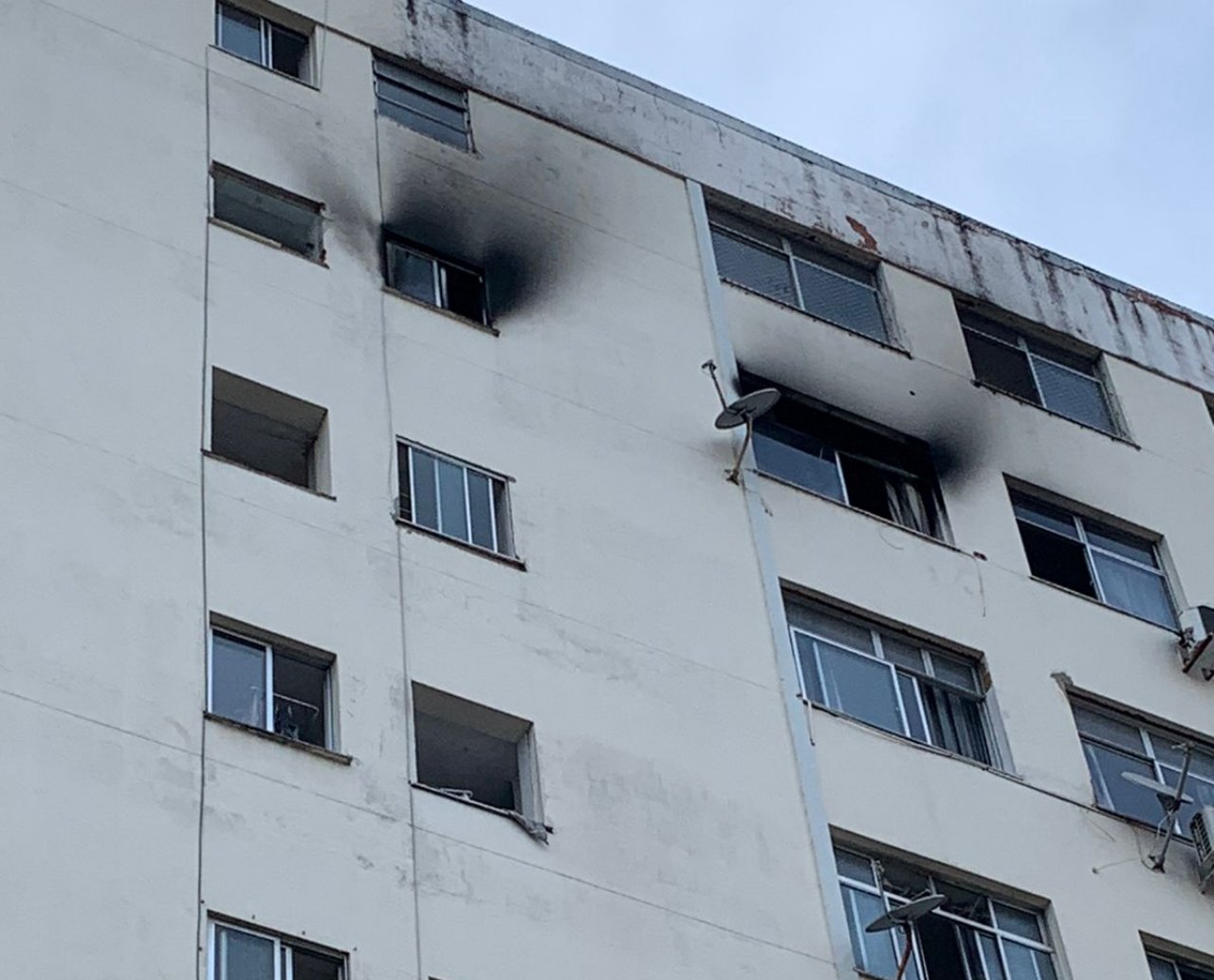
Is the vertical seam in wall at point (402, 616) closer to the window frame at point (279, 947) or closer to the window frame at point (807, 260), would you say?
the window frame at point (279, 947)

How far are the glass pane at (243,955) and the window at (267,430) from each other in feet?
17.0

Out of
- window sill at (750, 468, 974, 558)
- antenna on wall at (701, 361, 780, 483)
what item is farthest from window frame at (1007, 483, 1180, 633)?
antenna on wall at (701, 361, 780, 483)

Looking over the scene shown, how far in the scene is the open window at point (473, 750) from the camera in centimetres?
2009

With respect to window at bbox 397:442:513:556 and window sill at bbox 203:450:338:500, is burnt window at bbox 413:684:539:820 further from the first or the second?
window sill at bbox 203:450:338:500

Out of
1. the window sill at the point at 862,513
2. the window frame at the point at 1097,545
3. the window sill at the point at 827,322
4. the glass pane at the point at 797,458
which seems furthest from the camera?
the window sill at the point at 827,322

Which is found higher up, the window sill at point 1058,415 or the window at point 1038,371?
the window at point 1038,371

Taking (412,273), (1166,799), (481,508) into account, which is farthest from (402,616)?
(1166,799)

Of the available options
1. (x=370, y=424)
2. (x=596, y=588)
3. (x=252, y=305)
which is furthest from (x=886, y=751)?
(x=252, y=305)

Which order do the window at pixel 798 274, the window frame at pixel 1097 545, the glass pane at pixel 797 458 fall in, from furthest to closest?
the window at pixel 798 274
the window frame at pixel 1097 545
the glass pane at pixel 797 458

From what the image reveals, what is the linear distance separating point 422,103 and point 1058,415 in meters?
8.07

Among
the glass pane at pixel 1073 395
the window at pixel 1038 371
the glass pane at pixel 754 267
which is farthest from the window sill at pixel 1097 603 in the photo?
the glass pane at pixel 754 267

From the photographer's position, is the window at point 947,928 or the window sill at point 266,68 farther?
the window sill at point 266,68

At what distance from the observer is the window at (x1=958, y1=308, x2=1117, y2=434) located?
1140 inches

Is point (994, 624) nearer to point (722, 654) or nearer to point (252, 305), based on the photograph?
point (722, 654)
